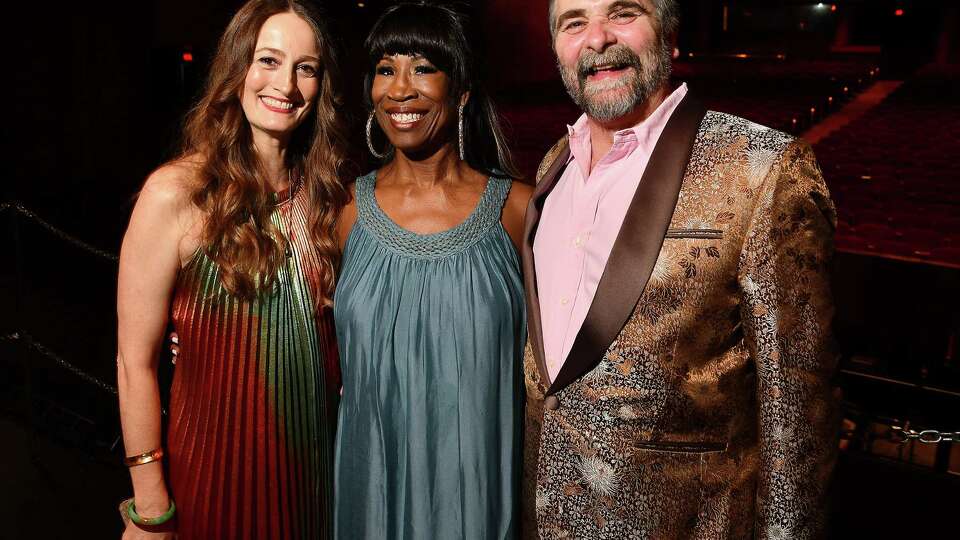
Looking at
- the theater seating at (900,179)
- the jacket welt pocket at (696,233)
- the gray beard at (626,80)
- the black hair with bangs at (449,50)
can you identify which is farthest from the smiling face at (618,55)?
the theater seating at (900,179)

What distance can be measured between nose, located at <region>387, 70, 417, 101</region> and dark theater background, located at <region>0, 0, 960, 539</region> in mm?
178

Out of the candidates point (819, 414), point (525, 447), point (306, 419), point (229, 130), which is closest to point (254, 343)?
point (306, 419)

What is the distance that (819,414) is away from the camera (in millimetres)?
1303

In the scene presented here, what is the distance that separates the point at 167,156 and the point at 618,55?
201 centimetres

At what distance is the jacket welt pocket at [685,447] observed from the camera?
1.41m

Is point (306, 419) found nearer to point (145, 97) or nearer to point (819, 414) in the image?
point (819, 414)

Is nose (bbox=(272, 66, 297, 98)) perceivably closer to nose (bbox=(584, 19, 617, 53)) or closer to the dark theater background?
the dark theater background

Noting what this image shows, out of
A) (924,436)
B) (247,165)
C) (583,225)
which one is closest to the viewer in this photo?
(583,225)

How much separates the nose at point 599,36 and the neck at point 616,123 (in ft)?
0.41

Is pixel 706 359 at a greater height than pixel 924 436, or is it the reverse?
pixel 706 359

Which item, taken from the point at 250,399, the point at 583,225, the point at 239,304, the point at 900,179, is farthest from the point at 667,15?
the point at 900,179

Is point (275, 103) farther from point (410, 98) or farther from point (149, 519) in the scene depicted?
point (149, 519)

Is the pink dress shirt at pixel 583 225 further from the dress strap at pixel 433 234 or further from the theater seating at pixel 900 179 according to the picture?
the theater seating at pixel 900 179

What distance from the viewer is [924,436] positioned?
224 cm
